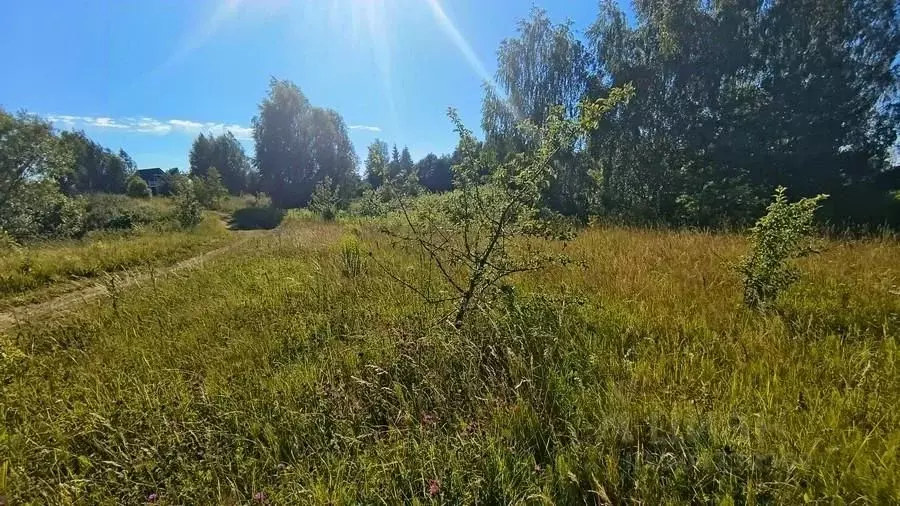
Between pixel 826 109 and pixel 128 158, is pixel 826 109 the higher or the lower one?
the lower one

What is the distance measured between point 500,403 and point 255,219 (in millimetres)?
33705

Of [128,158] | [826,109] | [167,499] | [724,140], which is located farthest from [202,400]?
[128,158]

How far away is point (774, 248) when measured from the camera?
3.07 meters

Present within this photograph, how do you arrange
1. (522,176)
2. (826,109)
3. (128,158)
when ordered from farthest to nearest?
(128,158), (826,109), (522,176)

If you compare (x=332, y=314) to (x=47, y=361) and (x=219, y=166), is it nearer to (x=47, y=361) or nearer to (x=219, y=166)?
(x=47, y=361)

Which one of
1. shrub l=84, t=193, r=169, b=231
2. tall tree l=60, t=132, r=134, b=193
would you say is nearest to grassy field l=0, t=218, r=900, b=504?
shrub l=84, t=193, r=169, b=231

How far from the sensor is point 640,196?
17.8m

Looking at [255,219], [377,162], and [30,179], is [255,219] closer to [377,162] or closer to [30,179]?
[30,179]

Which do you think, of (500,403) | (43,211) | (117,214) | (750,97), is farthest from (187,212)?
(750,97)

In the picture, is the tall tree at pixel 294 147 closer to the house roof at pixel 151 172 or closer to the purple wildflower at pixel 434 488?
the purple wildflower at pixel 434 488

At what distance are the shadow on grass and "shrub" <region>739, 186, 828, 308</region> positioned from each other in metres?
29.4

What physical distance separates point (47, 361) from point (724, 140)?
2189 cm

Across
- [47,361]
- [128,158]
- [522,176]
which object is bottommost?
[47,361]

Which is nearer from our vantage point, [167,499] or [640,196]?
[167,499]
